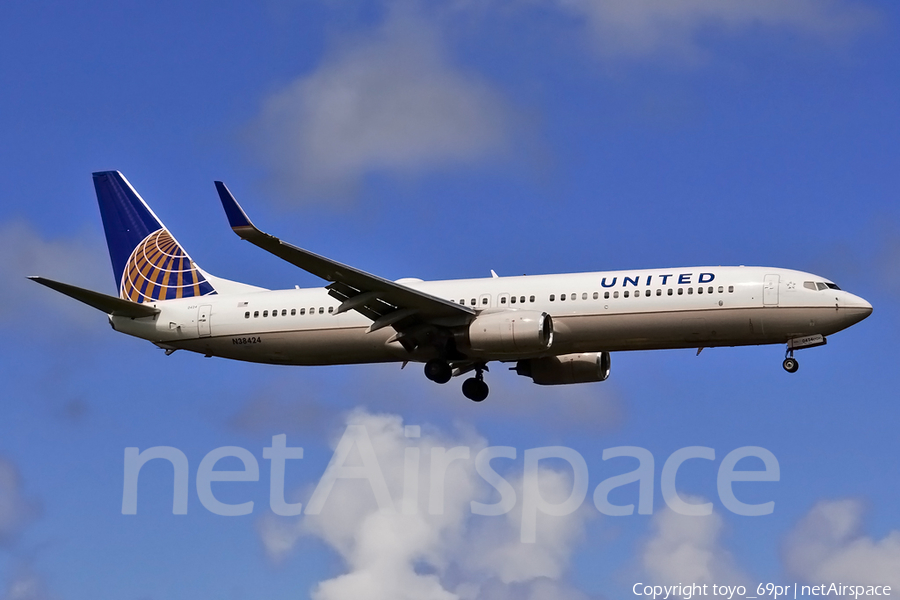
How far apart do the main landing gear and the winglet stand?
412 inches

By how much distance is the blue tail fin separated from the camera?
52438 mm

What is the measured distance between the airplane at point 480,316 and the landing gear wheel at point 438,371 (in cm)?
5

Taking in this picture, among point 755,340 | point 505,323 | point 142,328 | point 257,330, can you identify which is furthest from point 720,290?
point 142,328

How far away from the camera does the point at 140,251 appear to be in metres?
54.4

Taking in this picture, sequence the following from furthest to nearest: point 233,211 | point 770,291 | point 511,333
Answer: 1. point 511,333
2. point 770,291
3. point 233,211

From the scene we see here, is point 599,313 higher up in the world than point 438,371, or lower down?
higher up

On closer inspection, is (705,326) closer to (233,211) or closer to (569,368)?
(569,368)

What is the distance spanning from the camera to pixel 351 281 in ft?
144

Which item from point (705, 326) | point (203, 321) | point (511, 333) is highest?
point (203, 321)

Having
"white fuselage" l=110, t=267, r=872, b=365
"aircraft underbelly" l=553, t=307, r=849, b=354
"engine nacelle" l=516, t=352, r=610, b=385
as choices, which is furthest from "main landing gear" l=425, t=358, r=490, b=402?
"aircraft underbelly" l=553, t=307, r=849, b=354

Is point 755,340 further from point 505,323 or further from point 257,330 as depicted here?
point 257,330

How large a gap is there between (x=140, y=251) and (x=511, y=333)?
58.4ft

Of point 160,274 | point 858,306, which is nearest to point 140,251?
point 160,274

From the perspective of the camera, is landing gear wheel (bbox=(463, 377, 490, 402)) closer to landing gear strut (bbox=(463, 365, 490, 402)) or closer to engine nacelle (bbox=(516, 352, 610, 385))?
landing gear strut (bbox=(463, 365, 490, 402))
